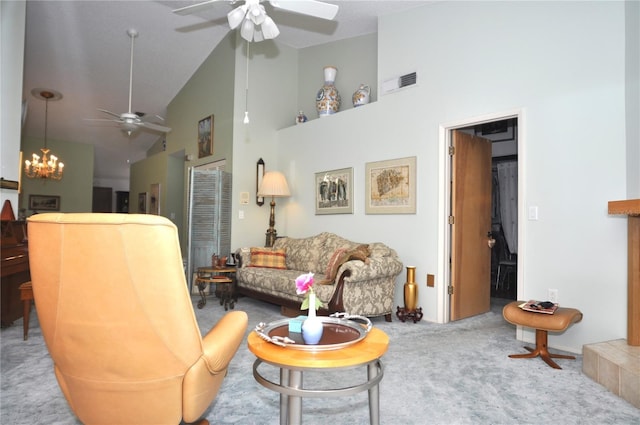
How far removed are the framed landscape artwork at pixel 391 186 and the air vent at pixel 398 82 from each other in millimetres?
840

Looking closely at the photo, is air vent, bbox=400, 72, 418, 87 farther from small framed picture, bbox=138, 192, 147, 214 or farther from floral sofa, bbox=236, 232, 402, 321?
small framed picture, bbox=138, 192, 147, 214

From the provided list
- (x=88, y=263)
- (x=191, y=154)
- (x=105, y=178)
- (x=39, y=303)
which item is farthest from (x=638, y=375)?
(x=105, y=178)

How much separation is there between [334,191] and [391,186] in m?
0.96

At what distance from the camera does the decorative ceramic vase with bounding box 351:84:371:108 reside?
16.5ft

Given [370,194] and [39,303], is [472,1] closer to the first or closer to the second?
[370,194]

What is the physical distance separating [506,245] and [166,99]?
285 inches

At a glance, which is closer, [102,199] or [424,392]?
[424,392]

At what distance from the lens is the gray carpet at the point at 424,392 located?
2008 millimetres

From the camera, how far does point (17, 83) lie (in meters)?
4.36

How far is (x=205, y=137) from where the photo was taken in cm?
669

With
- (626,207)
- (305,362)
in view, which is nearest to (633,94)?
(626,207)

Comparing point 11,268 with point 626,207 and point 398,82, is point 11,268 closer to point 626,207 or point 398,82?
point 398,82

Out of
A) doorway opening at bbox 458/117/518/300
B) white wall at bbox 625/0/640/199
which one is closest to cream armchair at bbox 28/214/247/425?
white wall at bbox 625/0/640/199

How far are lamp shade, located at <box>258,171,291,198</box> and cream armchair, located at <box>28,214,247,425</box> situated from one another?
4.13 meters
